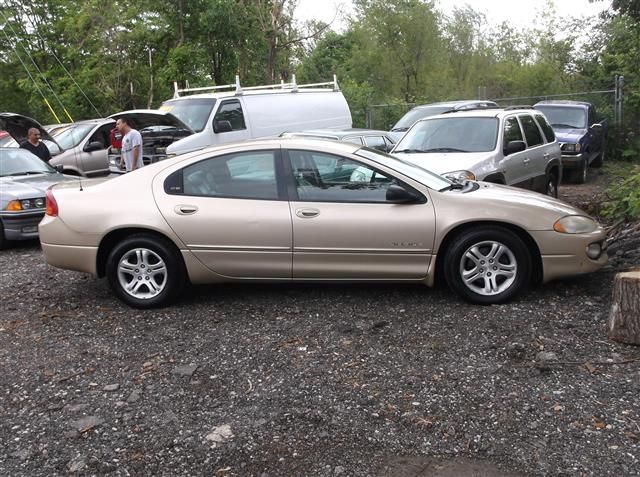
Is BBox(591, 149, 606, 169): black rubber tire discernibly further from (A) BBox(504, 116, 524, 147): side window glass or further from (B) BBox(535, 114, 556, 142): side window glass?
(A) BBox(504, 116, 524, 147): side window glass

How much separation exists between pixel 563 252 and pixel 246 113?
8102 millimetres

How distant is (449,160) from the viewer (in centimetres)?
841

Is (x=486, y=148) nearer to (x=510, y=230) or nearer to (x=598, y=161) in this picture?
(x=510, y=230)

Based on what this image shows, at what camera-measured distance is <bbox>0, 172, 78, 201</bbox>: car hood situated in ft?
28.7

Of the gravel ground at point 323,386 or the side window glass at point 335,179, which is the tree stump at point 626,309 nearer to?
the gravel ground at point 323,386

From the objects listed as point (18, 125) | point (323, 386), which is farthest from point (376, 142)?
point (323, 386)

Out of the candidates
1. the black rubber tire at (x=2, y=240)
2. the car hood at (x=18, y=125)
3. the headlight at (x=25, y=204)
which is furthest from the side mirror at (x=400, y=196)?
the car hood at (x=18, y=125)

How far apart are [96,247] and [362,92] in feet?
59.1

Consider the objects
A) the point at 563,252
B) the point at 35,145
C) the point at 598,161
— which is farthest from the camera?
the point at 598,161

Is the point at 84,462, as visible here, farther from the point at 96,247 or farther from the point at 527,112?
the point at 527,112

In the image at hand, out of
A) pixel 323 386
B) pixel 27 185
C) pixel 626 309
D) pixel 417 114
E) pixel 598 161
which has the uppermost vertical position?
pixel 417 114

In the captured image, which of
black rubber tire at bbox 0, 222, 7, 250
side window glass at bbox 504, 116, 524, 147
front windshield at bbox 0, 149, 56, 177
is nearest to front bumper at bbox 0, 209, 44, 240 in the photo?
black rubber tire at bbox 0, 222, 7, 250

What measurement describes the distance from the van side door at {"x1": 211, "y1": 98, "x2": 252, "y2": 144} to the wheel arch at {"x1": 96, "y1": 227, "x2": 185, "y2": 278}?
6265 millimetres

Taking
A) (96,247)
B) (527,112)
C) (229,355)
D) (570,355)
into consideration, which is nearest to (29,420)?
(229,355)
